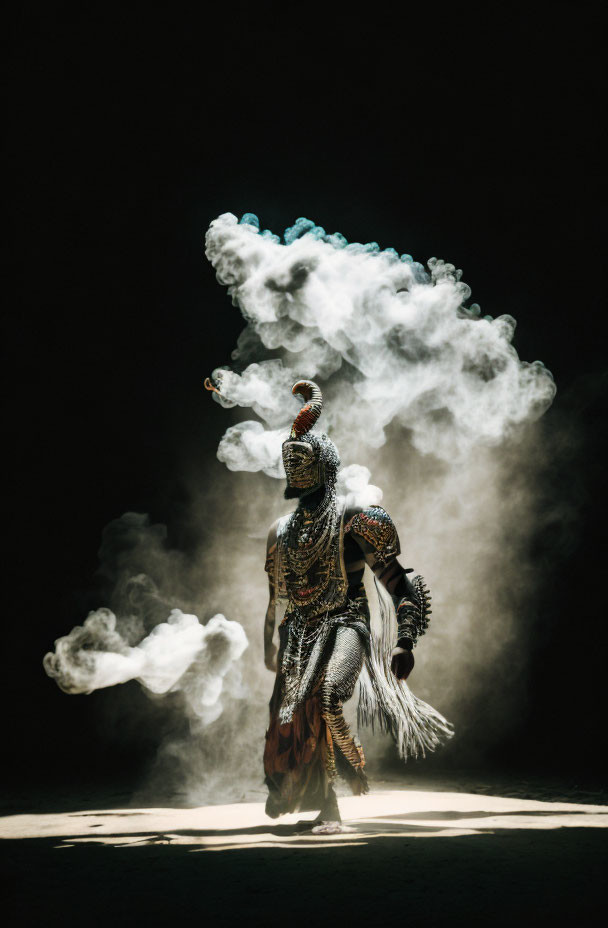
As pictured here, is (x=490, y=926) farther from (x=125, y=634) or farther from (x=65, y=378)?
(x=65, y=378)

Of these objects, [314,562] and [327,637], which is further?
[314,562]

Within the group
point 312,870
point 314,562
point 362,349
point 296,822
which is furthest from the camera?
point 362,349

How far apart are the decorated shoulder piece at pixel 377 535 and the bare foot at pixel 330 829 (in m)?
1.16

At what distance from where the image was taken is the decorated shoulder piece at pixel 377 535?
4.49 meters

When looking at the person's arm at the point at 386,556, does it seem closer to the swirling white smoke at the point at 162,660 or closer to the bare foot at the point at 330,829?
the bare foot at the point at 330,829

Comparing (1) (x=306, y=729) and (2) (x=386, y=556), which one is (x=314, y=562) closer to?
(2) (x=386, y=556)

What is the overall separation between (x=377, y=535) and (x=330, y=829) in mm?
1322

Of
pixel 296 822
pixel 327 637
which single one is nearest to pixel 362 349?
pixel 327 637

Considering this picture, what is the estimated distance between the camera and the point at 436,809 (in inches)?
190

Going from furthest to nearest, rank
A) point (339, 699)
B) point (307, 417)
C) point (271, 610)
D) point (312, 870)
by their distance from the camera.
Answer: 1. point (271, 610)
2. point (307, 417)
3. point (339, 699)
4. point (312, 870)

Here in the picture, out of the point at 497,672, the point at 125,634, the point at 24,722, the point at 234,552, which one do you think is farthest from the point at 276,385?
the point at 24,722

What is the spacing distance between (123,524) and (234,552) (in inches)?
31.0

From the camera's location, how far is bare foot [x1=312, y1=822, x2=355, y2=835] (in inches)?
159

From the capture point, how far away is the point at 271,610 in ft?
16.2
